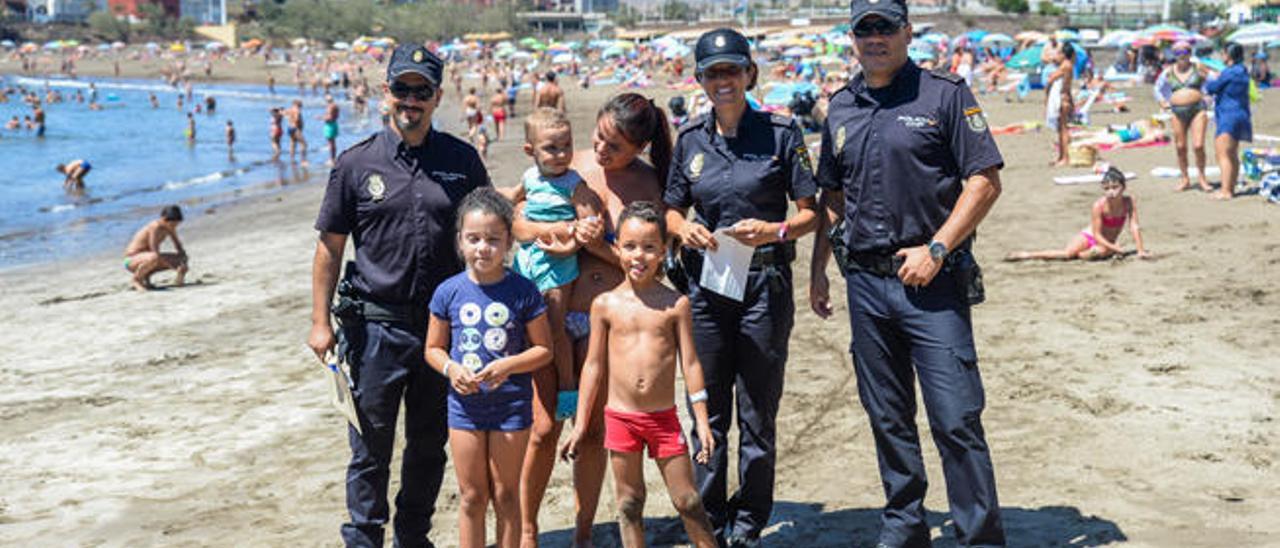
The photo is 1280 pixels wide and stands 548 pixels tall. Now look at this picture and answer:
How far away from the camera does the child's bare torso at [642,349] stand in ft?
15.2

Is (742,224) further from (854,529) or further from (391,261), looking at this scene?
(854,529)

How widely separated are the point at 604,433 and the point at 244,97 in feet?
231

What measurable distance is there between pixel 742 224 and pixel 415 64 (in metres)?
1.40

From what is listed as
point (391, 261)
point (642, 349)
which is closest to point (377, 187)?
point (391, 261)

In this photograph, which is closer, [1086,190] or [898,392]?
[898,392]

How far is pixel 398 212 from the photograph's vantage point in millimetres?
4918

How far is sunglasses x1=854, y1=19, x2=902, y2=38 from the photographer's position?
4.60 metres

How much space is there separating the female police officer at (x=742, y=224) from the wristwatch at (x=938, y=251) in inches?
24.7

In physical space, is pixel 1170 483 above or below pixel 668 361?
below

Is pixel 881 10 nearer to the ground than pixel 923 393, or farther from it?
farther from it

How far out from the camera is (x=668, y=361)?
4.69 m

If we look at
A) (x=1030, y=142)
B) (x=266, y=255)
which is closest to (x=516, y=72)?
(x=1030, y=142)

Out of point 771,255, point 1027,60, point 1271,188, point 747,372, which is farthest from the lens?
point 1027,60

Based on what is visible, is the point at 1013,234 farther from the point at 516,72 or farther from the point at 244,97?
the point at 244,97
